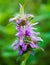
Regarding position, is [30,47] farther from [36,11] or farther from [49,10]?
[36,11]

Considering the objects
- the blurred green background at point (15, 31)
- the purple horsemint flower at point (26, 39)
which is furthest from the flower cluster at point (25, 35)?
the blurred green background at point (15, 31)

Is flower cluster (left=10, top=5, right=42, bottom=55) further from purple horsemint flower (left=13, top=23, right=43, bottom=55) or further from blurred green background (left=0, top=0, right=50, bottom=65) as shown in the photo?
blurred green background (left=0, top=0, right=50, bottom=65)

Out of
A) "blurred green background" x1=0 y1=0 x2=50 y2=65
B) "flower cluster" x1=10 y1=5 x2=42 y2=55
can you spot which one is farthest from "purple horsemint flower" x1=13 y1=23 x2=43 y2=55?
"blurred green background" x1=0 y1=0 x2=50 y2=65

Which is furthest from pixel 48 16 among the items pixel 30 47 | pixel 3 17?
pixel 30 47

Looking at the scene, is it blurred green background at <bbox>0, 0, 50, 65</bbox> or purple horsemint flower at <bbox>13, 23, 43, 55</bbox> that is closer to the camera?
purple horsemint flower at <bbox>13, 23, 43, 55</bbox>

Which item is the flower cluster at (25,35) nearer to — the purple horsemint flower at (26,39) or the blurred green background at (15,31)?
the purple horsemint flower at (26,39)

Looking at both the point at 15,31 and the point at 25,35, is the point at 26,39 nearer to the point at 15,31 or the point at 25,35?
the point at 25,35
